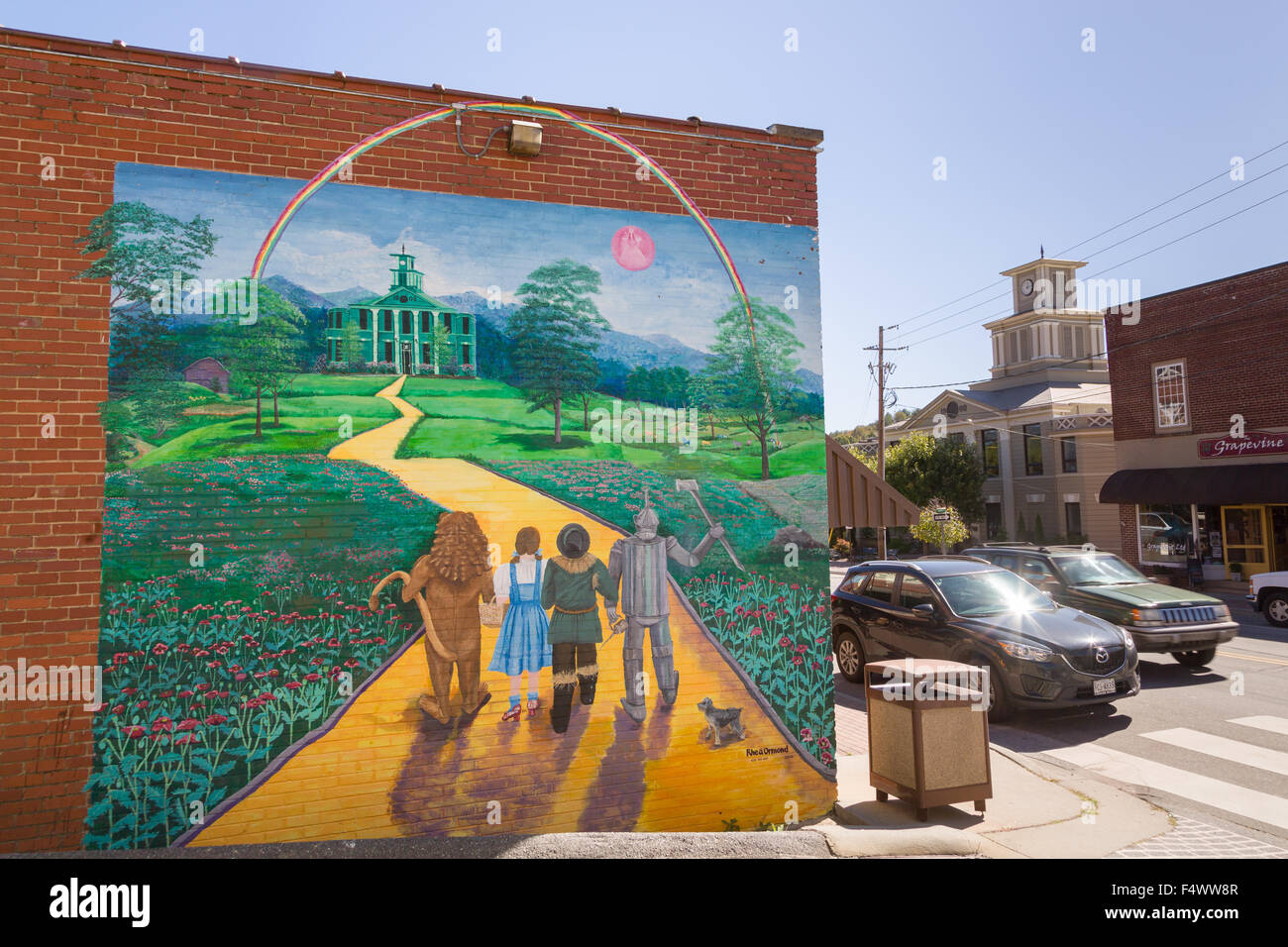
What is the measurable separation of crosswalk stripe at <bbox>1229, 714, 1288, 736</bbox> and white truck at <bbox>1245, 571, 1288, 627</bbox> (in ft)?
26.9

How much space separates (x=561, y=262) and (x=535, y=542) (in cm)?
215

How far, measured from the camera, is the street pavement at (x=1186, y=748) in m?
5.68

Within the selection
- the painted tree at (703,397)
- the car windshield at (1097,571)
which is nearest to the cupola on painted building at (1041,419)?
the car windshield at (1097,571)

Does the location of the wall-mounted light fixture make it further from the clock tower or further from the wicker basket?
the clock tower

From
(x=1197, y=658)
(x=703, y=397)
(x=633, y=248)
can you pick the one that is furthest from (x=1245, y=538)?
(x=633, y=248)

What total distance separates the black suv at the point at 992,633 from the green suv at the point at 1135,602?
2.01 metres

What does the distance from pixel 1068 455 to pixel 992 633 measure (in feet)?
88.0

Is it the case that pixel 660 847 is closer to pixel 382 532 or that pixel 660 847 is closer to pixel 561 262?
pixel 382 532

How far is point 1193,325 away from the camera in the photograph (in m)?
20.8

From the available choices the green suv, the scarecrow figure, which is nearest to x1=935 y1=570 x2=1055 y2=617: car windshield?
the green suv

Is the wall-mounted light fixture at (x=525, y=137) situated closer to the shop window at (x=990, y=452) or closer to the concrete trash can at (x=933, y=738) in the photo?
the concrete trash can at (x=933, y=738)

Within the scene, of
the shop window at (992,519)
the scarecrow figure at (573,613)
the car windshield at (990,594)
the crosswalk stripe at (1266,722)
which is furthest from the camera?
the shop window at (992,519)

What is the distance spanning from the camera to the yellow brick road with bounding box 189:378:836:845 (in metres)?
5.05

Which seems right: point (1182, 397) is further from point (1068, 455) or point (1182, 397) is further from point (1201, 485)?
point (1068, 455)
